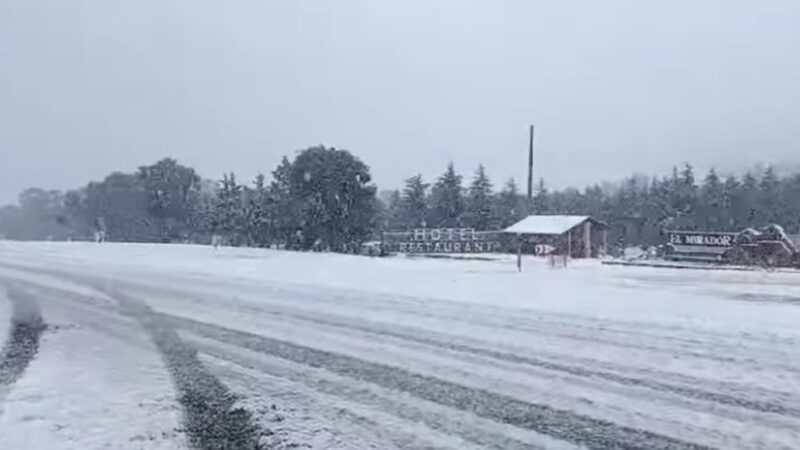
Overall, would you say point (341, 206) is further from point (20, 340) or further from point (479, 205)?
point (20, 340)

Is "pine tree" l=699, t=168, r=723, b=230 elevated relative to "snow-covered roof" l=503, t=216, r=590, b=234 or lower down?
elevated

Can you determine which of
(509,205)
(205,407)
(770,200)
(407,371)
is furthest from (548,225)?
(205,407)

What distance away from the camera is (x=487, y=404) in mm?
6820

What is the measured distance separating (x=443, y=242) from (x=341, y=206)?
Answer: 31.4 ft

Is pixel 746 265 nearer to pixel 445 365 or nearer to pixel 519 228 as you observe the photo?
pixel 519 228

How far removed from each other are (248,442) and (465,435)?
1.62 meters

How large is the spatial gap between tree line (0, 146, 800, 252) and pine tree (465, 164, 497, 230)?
93 mm

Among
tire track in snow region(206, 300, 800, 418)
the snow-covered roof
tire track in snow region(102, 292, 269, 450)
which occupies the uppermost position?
the snow-covered roof

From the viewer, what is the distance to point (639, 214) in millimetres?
81938

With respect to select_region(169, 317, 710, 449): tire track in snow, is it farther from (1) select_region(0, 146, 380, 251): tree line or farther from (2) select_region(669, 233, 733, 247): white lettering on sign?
(2) select_region(669, 233, 733, 247): white lettering on sign

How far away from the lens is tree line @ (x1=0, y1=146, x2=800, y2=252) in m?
47.7

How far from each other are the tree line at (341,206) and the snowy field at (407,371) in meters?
27.9

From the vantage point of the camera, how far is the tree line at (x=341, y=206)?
47.7m

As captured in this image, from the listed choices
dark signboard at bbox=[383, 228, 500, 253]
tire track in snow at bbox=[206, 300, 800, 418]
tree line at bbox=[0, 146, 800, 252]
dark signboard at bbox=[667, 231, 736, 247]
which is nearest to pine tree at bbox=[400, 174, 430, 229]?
tree line at bbox=[0, 146, 800, 252]
